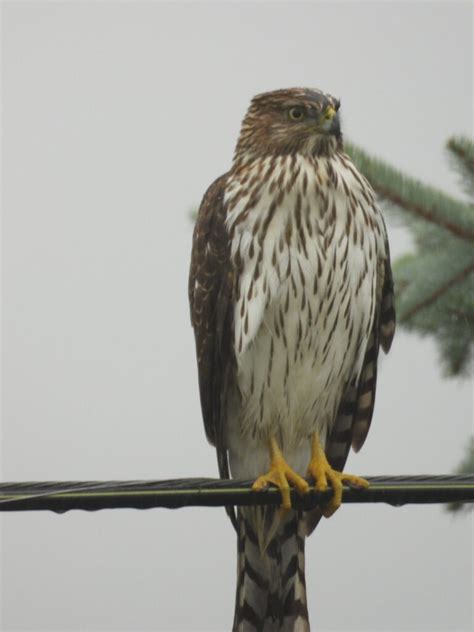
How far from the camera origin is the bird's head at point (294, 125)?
5852 mm

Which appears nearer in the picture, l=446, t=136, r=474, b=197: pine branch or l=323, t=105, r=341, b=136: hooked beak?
l=446, t=136, r=474, b=197: pine branch

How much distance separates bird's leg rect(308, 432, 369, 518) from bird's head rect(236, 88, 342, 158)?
54.0 inches

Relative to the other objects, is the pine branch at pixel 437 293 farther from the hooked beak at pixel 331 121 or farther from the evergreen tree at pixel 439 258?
the hooked beak at pixel 331 121

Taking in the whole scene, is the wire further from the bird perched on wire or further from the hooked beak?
the hooked beak

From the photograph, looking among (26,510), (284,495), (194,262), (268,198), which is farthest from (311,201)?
(26,510)

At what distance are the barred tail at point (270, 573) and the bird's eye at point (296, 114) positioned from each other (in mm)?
1857

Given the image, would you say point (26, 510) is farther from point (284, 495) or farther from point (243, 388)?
point (243, 388)

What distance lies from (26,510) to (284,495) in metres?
1.54

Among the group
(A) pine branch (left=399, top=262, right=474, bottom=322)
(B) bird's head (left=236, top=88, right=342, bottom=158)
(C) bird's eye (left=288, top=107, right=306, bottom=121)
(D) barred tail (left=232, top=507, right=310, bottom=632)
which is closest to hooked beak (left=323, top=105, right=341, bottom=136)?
(B) bird's head (left=236, top=88, right=342, bottom=158)

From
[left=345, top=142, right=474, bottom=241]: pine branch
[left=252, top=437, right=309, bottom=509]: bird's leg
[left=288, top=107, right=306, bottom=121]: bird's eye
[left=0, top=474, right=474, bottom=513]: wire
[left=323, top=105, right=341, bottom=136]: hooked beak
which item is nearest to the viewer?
[left=0, top=474, right=474, bottom=513]: wire

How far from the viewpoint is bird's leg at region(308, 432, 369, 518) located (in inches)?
215

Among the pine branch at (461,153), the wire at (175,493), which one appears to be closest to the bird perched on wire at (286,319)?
the pine branch at (461,153)

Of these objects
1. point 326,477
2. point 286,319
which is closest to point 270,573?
point 326,477

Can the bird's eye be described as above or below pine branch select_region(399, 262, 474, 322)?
above
